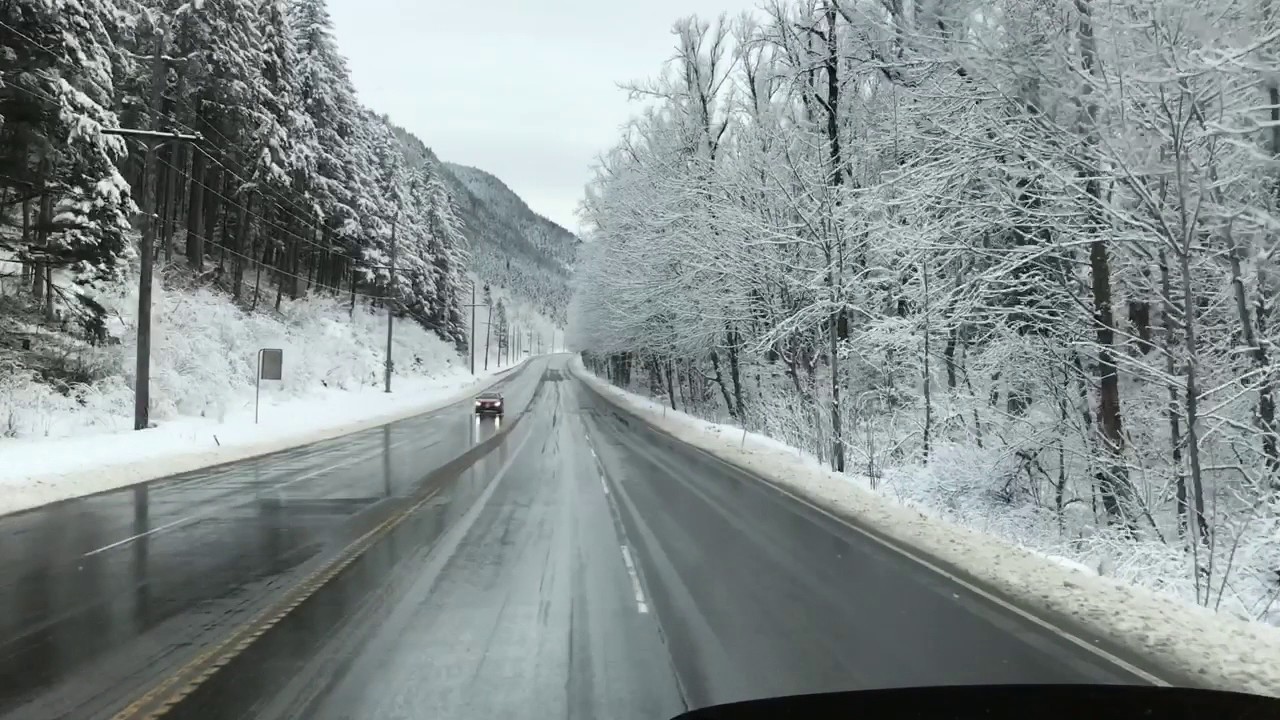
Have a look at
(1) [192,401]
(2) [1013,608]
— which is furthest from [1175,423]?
(1) [192,401]

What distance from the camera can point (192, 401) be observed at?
25594mm

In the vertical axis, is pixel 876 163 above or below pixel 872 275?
above

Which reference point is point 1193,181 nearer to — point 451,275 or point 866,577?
point 866,577

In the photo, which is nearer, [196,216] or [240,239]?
[196,216]

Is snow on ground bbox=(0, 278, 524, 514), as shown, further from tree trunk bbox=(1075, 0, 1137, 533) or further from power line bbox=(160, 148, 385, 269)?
tree trunk bbox=(1075, 0, 1137, 533)

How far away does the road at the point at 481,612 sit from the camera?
477 centimetres

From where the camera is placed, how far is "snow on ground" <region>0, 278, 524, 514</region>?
49.4ft

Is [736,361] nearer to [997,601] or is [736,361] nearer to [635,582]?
[635,582]

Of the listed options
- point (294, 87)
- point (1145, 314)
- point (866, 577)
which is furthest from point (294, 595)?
point (294, 87)

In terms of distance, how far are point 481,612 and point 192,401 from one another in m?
23.4

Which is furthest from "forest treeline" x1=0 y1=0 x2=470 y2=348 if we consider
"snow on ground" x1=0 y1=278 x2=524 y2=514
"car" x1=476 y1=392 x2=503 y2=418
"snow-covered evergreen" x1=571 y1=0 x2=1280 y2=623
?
"snow-covered evergreen" x1=571 y1=0 x2=1280 y2=623

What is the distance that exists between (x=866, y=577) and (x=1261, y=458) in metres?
5.50

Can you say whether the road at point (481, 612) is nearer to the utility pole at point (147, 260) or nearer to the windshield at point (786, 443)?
the windshield at point (786, 443)

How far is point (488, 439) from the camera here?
23.4m
